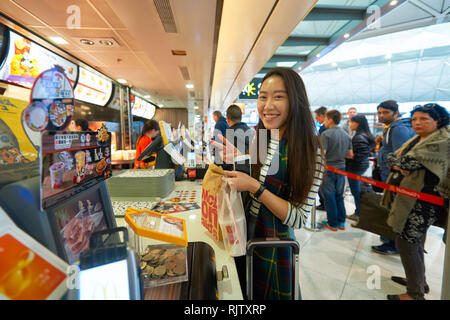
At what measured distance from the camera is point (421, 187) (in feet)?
5.10

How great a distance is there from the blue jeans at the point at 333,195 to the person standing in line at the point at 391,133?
515mm

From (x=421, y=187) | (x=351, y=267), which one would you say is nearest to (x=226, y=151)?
(x=421, y=187)

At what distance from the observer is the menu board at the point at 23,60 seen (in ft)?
9.20

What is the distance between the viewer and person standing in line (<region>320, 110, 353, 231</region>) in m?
2.88

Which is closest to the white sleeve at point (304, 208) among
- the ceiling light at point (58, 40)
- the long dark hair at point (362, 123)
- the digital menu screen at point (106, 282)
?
the digital menu screen at point (106, 282)

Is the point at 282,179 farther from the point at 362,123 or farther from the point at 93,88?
the point at 93,88

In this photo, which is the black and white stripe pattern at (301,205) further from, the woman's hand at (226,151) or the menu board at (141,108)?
the menu board at (141,108)

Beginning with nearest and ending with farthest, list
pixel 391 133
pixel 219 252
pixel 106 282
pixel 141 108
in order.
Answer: pixel 106 282, pixel 219 252, pixel 391 133, pixel 141 108

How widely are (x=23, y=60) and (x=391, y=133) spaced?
5.11 metres

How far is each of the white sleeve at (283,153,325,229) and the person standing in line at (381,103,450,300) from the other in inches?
47.5

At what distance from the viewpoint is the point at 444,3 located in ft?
10.7

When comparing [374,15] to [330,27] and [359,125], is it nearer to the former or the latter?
[330,27]

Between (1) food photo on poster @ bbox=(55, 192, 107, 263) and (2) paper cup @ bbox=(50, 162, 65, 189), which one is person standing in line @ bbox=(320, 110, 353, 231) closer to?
(1) food photo on poster @ bbox=(55, 192, 107, 263)
